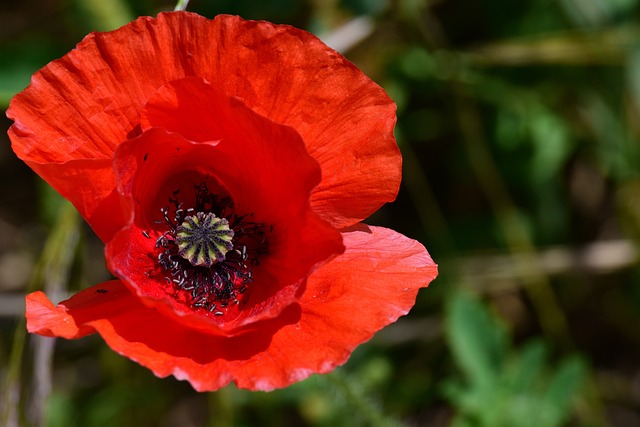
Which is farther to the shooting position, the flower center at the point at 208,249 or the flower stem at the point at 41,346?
the flower stem at the point at 41,346

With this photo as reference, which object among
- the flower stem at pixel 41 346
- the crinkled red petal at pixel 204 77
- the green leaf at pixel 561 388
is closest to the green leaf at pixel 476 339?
the green leaf at pixel 561 388

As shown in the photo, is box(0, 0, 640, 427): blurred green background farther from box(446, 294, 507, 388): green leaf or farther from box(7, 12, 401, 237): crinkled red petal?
box(7, 12, 401, 237): crinkled red petal

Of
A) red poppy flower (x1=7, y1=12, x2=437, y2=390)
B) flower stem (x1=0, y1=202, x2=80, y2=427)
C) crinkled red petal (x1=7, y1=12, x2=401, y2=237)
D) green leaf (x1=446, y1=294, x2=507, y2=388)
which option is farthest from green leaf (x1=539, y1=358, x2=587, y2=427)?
flower stem (x1=0, y1=202, x2=80, y2=427)

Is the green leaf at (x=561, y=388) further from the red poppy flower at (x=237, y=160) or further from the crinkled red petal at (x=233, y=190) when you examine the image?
the crinkled red petal at (x=233, y=190)

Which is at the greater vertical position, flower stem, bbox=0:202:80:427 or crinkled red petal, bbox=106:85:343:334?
crinkled red petal, bbox=106:85:343:334

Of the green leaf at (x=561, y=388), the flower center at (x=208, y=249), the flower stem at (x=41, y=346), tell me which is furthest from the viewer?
the green leaf at (x=561, y=388)

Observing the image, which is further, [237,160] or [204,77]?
[237,160]

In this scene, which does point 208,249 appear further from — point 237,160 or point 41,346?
point 41,346

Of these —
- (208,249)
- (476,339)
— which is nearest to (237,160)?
(208,249)

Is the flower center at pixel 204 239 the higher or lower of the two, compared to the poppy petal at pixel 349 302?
lower
